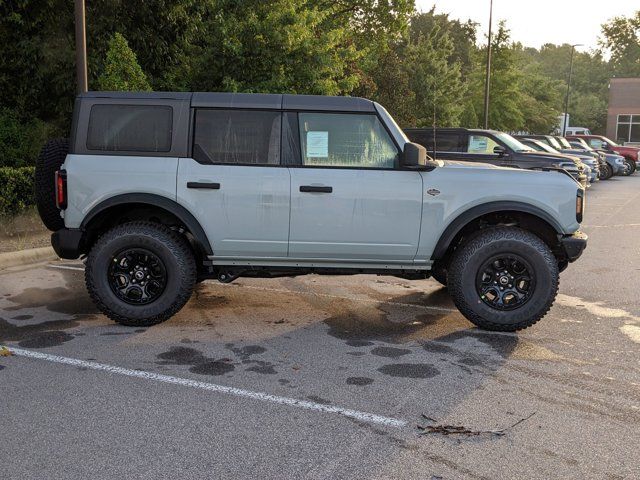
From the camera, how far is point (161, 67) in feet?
57.4

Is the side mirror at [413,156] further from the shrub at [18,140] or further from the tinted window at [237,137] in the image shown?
the shrub at [18,140]

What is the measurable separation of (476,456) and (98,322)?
380 cm

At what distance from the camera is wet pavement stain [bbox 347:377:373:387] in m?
4.48

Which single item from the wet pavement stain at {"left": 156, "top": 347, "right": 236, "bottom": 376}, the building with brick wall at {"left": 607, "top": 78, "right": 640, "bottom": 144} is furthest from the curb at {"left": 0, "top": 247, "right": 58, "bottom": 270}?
the building with brick wall at {"left": 607, "top": 78, "right": 640, "bottom": 144}

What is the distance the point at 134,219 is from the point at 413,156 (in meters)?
2.59

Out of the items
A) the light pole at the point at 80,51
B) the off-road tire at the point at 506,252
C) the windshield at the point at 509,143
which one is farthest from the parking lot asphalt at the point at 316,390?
the windshield at the point at 509,143

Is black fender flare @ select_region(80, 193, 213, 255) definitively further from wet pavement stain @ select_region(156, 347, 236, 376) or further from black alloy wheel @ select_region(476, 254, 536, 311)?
black alloy wheel @ select_region(476, 254, 536, 311)

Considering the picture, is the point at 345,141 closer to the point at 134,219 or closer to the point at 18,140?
the point at 134,219

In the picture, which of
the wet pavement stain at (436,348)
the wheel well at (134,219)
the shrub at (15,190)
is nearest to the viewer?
the wet pavement stain at (436,348)

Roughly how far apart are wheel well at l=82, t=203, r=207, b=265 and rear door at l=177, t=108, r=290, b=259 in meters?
0.24

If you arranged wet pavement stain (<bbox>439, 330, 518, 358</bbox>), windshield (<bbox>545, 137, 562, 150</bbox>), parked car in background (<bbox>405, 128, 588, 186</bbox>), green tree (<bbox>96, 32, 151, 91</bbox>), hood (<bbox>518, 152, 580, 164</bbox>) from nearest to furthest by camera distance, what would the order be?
wet pavement stain (<bbox>439, 330, 518, 358</bbox>) < green tree (<bbox>96, 32, 151, 91</bbox>) < parked car in background (<bbox>405, 128, 588, 186</bbox>) < hood (<bbox>518, 152, 580, 164</bbox>) < windshield (<bbox>545, 137, 562, 150</bbox>)

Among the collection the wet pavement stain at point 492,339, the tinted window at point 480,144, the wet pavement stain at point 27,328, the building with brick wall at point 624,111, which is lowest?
the wet pavement stain at point 27,328

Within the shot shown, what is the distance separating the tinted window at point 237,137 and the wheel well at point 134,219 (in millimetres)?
639

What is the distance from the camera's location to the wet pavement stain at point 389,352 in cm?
510
